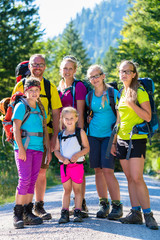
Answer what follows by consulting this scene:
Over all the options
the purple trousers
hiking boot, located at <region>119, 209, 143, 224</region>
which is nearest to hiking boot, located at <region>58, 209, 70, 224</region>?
the purple trousers

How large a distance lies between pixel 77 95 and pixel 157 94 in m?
8.99

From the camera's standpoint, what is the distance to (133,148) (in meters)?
4.97

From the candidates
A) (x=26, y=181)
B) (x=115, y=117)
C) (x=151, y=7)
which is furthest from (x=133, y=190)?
(x=151, y=7)

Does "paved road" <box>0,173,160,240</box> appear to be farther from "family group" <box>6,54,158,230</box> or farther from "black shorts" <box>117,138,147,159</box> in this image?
"black shorts" <box>117,138,147,159</box>

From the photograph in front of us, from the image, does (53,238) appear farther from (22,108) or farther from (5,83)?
(5,83)

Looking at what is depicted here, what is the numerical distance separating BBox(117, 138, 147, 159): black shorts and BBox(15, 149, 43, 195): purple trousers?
3.73 ft

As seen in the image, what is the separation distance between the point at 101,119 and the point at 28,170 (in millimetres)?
1393

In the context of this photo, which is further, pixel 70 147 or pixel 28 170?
pixel 70 147

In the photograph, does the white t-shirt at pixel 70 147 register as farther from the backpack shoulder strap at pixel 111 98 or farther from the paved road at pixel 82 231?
the paved road at pixel 82 231

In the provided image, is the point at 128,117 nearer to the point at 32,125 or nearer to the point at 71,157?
the point at 71,157

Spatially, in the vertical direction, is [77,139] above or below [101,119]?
below

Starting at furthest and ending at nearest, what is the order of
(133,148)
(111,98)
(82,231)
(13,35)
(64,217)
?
(13,35) < (111,98) < (133,148) < (64,217) < (82,231)

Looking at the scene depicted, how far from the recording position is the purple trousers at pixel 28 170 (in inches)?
190

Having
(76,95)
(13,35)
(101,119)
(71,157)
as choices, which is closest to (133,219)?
(71,157)
